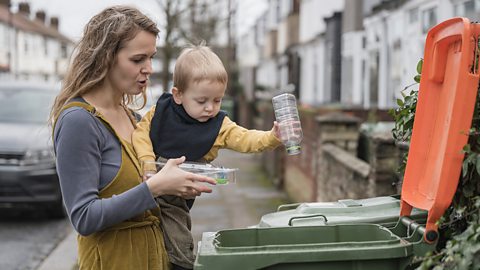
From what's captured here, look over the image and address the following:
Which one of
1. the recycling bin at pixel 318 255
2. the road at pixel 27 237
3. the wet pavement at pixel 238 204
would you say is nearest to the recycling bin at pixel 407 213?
the recycling bin at pixel 318 255

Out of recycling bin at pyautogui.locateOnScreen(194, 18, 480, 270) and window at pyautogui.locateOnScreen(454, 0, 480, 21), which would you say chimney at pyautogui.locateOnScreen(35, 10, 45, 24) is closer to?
window at pyautogui.locateOnScreen(454, 0, 480, 21)

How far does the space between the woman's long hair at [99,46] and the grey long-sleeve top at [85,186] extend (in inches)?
6.7

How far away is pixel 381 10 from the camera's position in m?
14.2

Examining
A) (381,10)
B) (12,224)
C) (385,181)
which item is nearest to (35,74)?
(381,10)

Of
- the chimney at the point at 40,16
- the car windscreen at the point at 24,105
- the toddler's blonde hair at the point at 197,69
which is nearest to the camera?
the toddler's blonde hair at the point at 197,69

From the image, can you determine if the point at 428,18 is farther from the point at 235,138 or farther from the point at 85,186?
the point at 85,186

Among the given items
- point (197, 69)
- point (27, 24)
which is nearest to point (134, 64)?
point (197, 69)

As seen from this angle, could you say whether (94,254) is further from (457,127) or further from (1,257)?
(1,257)

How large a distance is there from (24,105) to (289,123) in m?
7.33

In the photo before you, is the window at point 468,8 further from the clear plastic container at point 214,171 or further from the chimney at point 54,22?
the chimney at point 54,22

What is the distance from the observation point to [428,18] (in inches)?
454

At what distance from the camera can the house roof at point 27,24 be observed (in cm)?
4781

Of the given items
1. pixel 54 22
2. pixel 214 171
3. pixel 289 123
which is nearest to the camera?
pixel 214 171

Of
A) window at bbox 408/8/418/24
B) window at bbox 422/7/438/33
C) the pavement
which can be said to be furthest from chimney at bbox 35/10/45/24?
window at bbox 422/7/438/33
